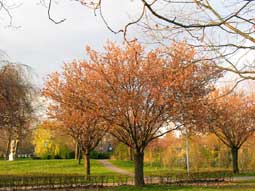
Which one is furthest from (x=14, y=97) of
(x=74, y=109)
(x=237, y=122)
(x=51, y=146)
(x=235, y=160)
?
(x=51, y=146)

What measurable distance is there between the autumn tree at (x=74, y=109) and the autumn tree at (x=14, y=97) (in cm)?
293

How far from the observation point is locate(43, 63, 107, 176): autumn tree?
23312 millimetres

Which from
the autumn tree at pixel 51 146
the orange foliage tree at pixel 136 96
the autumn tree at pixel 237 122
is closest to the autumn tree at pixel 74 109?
the orange foliage tree at pixel 136 96

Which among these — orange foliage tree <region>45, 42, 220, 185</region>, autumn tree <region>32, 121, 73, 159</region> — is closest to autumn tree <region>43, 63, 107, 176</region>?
orange foliage tree <region>45, 42, 220, 185</region>

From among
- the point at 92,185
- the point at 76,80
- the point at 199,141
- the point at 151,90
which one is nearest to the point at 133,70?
the point at 151,90

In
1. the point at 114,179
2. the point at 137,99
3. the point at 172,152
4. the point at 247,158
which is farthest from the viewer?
the point at 172,152

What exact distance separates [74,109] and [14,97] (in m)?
5.22

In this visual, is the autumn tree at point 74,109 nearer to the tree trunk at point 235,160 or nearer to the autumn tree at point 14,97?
the autumn tree at point 14,97

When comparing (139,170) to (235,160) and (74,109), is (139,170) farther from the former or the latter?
(235,160)

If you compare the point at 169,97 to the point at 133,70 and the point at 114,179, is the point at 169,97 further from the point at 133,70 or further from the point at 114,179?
the point at 114,179

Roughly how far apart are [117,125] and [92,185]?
11.5 feet

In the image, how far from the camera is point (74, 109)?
2392 cm

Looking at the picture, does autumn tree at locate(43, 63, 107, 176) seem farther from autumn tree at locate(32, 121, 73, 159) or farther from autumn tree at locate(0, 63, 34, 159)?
autumn tree at locate(32, 121, 73, 159)

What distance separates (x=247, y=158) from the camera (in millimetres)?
39188
